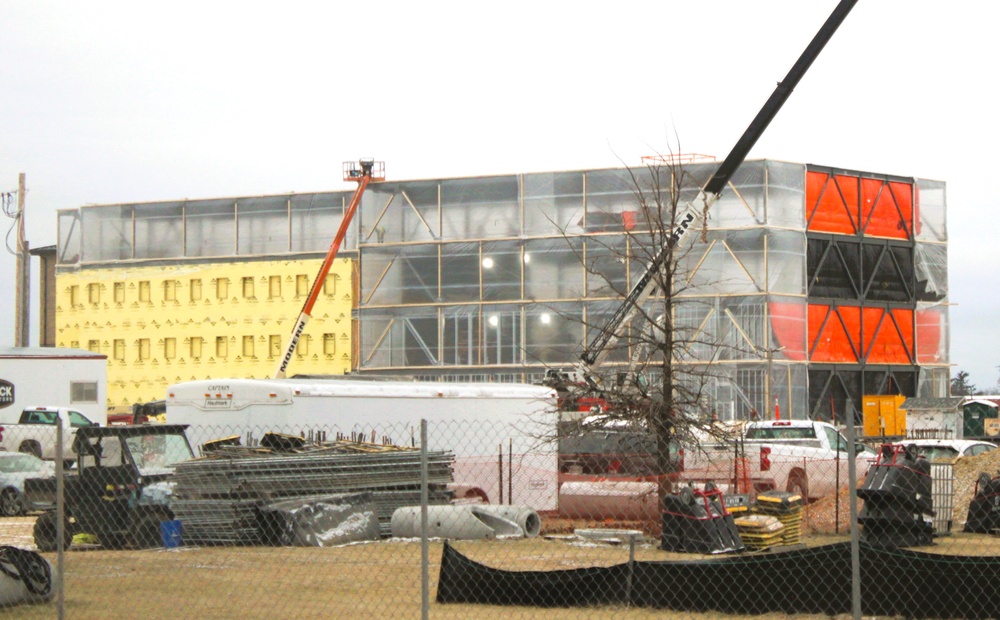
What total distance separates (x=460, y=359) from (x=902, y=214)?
2063cm

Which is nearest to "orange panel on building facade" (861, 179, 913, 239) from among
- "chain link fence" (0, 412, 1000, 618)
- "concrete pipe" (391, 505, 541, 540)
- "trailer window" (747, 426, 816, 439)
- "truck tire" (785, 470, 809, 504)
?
"trailer window" (747, 426, 816, 439)

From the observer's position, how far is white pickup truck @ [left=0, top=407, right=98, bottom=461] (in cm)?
3644

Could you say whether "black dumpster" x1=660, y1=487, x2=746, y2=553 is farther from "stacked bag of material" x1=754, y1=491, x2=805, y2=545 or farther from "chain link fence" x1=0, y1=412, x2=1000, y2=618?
"stacked bag of material" x1=754, y1=491, x2=805, y2=545

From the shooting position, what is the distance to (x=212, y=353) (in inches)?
2399

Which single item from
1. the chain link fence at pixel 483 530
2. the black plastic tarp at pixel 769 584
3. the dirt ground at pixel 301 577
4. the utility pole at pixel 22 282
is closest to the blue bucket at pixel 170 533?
the chain link fence at pixel 483 530

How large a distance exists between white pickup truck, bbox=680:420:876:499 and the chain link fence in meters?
0.07

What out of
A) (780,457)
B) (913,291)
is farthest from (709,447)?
(913,291)

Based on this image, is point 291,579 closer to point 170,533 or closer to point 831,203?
point 170,533

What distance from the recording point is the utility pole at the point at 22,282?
55281 millimetres

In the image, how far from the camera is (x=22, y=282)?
183 feet

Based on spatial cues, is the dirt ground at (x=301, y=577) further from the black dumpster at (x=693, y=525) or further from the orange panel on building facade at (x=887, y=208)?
the orange panel on building facade at (x=887, y=208)

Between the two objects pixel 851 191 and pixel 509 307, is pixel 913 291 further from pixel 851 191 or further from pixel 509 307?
pixel 509 307

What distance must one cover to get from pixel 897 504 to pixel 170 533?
10.3 metres

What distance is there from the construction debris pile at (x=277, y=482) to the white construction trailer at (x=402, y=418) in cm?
87
